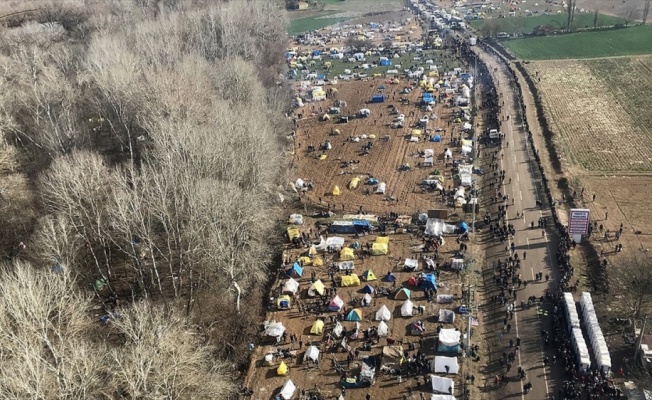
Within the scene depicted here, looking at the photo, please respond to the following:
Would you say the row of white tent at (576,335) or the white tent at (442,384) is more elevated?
the row of white tent at (576,335)

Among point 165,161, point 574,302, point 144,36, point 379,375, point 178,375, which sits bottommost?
point 379,375

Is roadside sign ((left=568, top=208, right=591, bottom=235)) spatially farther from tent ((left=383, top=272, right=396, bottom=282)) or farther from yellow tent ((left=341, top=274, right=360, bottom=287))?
yellow tent ((left=341, top=274, right=360, bottom=287))

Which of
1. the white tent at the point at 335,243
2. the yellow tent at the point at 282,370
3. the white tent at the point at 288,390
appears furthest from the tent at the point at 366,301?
the white tent at the point at 288,390

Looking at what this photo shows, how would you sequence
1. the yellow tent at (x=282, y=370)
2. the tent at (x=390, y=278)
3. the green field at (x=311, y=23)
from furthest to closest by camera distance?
the green field at (x=311, y=23) < the tent at (x=390, y=278) < the yellow tent at (x=282, y=370)

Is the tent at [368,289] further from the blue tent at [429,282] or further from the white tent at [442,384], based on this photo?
the white tent at [442,384]

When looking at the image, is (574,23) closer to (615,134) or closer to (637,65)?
(637,65)

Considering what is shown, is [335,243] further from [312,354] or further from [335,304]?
[312,354]

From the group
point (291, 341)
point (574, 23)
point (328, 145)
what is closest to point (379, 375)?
point (291, 341)
